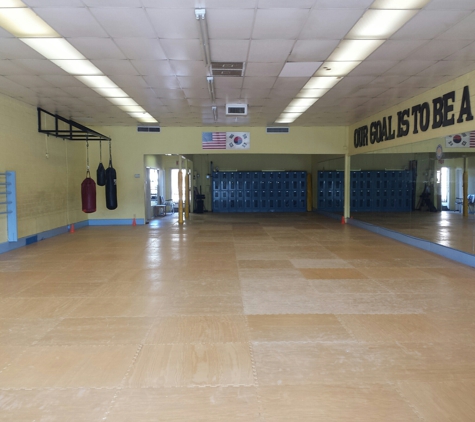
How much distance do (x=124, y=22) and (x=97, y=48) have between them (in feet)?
3.67

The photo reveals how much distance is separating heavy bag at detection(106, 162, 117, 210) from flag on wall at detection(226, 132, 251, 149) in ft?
12.6

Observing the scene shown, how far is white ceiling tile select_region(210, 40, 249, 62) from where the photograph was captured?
5.56 metres

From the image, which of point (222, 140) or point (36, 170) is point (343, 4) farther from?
point (222, 140)

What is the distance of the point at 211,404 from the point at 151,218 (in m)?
13.2

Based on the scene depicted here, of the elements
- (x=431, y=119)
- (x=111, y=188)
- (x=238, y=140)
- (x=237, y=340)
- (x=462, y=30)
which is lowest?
(x=237, y=340)

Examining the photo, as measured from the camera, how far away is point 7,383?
9.27ft

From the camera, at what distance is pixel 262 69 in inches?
269

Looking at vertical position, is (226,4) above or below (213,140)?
above

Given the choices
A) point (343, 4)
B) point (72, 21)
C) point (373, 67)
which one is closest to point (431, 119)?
point (373, 67)

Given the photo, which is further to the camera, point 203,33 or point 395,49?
point 395,49

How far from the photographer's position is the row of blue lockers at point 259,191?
1875 cm

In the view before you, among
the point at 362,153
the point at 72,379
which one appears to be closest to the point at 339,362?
the point at 72,379

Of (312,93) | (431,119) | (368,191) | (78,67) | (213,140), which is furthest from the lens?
→ (368,191)

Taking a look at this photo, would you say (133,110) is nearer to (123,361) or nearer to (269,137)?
(269,137)
